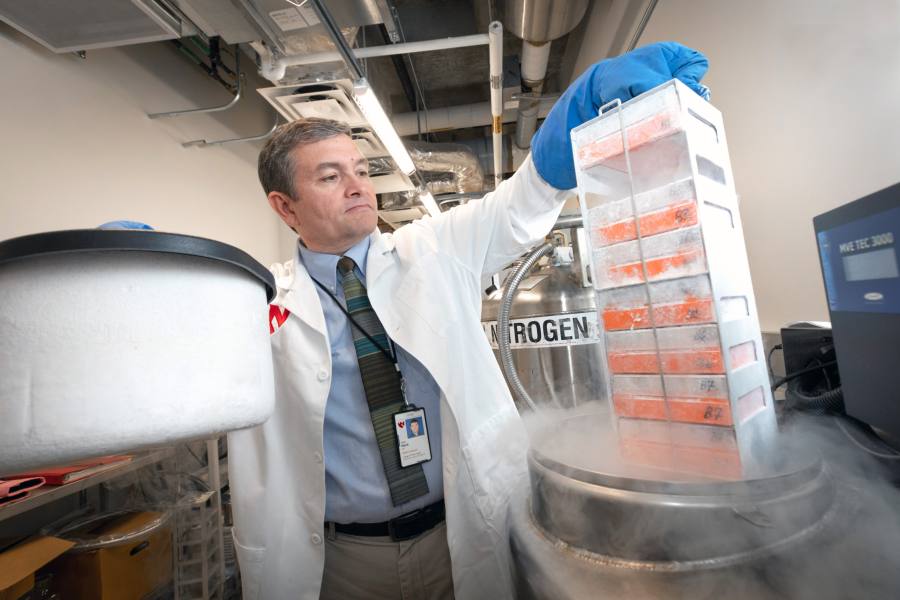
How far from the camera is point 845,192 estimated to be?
3.42ft

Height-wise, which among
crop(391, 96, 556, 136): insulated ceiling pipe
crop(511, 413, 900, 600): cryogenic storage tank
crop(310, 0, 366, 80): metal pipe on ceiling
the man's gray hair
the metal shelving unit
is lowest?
the metal shelving unit

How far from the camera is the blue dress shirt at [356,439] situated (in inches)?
39.2

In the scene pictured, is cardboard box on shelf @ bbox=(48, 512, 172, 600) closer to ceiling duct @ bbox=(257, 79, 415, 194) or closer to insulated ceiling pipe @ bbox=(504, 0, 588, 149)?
ceiling duct @ bbox=(257, 79, 415, 194)

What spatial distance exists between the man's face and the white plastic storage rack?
63cm

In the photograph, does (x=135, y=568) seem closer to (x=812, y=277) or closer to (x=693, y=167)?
(x=693, y=167)

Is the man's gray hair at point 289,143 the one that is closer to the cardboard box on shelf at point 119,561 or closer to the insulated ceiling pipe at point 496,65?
the insulated ceiling pipe at point 496,65

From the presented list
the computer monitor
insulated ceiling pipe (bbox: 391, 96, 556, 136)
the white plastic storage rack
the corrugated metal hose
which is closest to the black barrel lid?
the white plastic storage rack

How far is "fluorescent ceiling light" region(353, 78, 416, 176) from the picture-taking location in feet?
6.37

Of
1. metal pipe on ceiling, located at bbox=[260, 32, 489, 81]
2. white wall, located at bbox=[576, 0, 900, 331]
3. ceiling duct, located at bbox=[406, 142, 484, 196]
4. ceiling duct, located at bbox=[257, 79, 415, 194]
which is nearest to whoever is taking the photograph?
white wall, located at bbox=[576, 0, 900, 331]

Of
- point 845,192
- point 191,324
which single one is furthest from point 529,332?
point 191,324

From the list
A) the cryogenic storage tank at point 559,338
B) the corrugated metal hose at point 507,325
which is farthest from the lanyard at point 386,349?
the cryogenic storage tank at point 559,338

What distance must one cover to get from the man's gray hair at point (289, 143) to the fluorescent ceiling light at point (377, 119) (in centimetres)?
89

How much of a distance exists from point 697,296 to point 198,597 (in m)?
2.52

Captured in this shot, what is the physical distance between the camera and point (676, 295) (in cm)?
56
